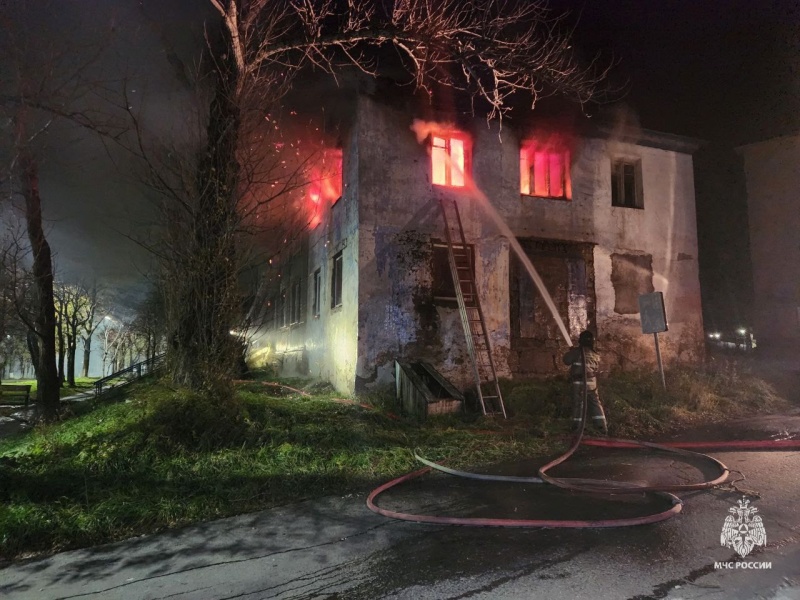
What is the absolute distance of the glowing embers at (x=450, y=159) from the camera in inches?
443

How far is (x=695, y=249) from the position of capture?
44.3 ft

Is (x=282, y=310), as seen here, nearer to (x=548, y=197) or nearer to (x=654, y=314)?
(x=548, y=197)

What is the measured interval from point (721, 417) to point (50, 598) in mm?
10584

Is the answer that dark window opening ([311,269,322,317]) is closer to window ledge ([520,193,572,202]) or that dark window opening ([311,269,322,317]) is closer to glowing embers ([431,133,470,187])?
glowing embers ([431,133,470,187])

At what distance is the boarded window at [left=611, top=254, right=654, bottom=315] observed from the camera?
40.9 ft

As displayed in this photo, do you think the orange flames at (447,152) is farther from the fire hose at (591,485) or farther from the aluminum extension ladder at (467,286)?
the fire hose at (591,485)

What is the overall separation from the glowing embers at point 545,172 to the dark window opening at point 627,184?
1694 mm

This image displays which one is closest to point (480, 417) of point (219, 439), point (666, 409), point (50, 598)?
point (666, 409)

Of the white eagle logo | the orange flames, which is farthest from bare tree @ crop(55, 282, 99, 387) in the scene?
the white eagle logo

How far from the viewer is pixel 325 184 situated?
45.3 feet

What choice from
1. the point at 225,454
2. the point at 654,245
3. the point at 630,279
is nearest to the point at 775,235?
the point at 654,245

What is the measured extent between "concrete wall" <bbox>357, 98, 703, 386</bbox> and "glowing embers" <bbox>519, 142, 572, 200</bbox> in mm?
294

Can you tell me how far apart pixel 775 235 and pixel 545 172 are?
1361 centimetres

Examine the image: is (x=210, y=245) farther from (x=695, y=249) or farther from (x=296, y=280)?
(x=695, y=249)
